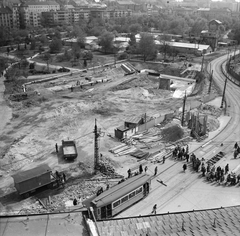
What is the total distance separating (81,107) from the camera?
33125mm

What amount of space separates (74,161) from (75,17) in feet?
335

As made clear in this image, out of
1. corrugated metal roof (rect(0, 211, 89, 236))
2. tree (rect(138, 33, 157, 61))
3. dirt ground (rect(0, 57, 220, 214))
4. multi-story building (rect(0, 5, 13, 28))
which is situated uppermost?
multi-story building (rect(0, 5, 13, 28))

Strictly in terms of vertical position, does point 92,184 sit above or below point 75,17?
below

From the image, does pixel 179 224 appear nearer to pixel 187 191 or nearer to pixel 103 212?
pixel 103 212

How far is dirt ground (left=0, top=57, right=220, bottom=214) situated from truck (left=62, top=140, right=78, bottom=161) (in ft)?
1.46

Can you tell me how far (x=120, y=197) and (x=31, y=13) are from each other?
10321 cm

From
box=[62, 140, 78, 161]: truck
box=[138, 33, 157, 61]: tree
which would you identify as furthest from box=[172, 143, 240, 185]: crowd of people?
box=[138, 33, 157, 61]: tree

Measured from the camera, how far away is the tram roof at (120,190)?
1528cm

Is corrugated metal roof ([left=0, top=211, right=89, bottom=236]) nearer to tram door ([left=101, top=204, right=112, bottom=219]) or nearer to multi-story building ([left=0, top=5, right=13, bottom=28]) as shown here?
tram door ([left=101, top=204, right=112, bottom=219])

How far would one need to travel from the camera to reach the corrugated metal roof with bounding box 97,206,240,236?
11.5 metres

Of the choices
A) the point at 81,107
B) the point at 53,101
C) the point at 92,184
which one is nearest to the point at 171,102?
the point at 81,107

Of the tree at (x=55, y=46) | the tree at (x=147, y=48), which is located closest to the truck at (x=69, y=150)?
the tree at (x=147, y=48)

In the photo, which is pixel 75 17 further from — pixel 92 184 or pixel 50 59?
pixel 92 184

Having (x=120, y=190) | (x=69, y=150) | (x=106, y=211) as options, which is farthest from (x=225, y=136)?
(x=106, y=211)
